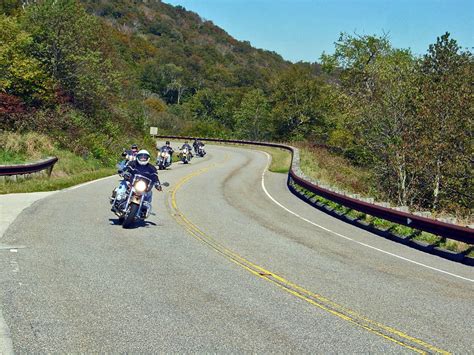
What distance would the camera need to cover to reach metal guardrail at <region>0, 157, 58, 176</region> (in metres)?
19.5

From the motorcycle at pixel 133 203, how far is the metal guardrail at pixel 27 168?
8.07m

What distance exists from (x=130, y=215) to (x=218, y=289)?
5.23 m

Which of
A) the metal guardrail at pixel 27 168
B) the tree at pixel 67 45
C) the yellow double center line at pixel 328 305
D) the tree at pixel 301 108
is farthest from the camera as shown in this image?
the tree at pixel 301 108

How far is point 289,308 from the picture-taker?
23.6 ft

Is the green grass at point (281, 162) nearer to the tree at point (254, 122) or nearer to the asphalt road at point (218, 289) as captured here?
the asphalt road at point (218, 289)

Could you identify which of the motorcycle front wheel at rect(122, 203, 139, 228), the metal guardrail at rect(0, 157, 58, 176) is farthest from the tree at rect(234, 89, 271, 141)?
the motorcycle front wheel at rect(122, 203, 139, 228)

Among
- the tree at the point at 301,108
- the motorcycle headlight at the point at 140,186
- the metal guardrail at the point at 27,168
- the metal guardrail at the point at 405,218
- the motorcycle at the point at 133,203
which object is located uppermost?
the tree at the point at 301,108

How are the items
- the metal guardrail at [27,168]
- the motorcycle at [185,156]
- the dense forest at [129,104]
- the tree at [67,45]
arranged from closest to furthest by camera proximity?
1. the metal guardrail at [27,168]
2. the dense forest at [129,104]
3. the tree at [67,45]
4. the motorcycle at [185,156]

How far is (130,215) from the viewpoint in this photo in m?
12.6

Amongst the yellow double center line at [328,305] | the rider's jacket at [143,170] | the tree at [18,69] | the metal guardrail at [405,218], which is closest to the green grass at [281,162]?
the metal guardrail at [405,218]

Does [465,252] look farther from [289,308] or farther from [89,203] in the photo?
[89,203]

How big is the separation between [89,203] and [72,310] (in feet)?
34.3

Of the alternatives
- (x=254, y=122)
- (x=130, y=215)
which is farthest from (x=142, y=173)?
(x=254, y=122)

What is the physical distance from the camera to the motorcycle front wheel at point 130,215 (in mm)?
12594
